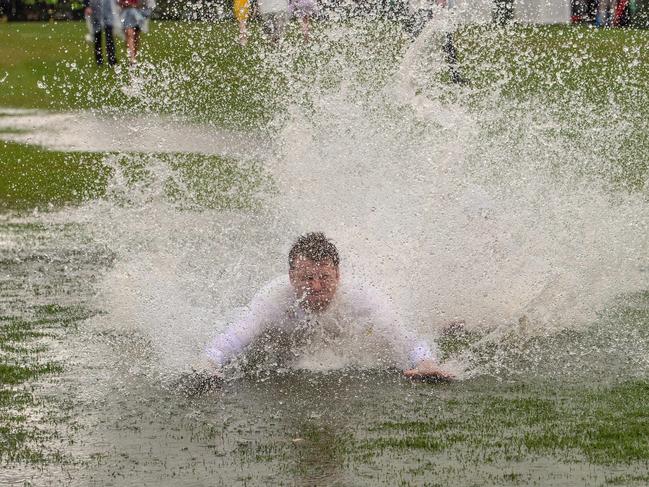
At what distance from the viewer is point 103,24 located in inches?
1011

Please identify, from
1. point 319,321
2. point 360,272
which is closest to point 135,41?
point 360,272

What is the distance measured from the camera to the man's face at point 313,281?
753cm

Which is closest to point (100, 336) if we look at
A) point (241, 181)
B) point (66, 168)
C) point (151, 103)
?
point (241, 181)

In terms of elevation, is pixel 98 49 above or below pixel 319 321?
below

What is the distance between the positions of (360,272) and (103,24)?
1788 cm

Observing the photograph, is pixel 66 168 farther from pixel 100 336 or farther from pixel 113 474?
pixel 113 474

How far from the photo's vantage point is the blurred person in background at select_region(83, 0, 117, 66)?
2525 centimetres

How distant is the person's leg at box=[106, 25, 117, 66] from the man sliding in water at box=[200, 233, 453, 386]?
715 inches

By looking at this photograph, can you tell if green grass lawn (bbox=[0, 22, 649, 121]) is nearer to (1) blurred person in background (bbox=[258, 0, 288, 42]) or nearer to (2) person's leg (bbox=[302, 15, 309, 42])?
(2) person's leg (bbox=[302, 15, 309, 42])

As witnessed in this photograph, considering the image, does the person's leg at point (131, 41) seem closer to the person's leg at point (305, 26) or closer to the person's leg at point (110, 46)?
the person's leg at point (110, 46)

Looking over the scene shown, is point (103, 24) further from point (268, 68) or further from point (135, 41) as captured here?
point (268, 68)

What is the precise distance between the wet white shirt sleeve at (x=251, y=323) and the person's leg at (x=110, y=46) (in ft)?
59.6

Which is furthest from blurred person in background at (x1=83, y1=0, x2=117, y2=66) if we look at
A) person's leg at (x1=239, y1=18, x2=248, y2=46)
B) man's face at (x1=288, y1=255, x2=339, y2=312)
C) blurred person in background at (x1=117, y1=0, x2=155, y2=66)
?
man's face at (x1=288, y1=255, x2=339, y2=312)

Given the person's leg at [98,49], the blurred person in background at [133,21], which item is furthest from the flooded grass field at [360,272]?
the person's leg at [98,49]
